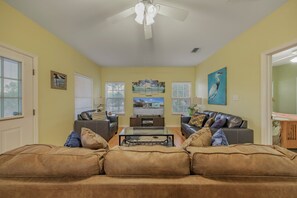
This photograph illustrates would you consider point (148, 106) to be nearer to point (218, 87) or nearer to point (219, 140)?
point (218, 87)

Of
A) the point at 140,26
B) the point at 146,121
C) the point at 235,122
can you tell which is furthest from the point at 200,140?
the point at 146,121

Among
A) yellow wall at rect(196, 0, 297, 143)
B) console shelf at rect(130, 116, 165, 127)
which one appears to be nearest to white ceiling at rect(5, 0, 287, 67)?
yellow wall at rect(196, 0, 297, 143)

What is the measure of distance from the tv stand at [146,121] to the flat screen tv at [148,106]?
0.85ft

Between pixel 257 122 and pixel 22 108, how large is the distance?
4045 mm

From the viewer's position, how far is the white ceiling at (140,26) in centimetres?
224

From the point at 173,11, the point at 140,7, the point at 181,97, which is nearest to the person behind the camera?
the point at 140,7

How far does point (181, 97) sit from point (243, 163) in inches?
224

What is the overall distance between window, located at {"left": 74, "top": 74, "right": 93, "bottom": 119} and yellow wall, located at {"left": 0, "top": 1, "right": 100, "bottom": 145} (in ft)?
1.10

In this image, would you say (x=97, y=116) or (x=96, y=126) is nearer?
(x=96, y=126)

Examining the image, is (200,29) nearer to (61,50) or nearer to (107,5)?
(107,5)

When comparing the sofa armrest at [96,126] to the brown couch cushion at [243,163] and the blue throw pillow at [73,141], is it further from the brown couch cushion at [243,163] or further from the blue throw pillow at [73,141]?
the brown couch cushion at [243,163]

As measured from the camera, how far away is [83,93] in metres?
4.96

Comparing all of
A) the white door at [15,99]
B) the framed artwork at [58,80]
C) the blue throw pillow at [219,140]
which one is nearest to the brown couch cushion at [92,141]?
the blue throw pillow at [219,140]

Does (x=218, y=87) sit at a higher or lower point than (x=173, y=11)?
lower
